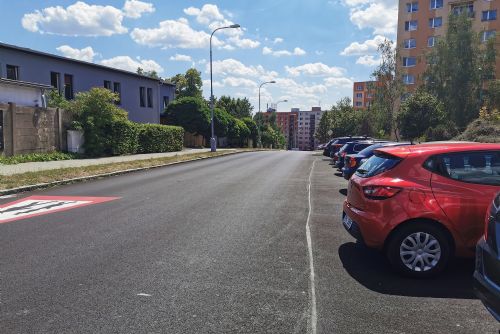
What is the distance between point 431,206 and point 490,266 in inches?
67.5

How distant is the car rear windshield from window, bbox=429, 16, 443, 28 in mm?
62132

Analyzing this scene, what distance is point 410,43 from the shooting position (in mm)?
61531

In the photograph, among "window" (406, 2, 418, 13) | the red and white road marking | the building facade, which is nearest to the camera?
the red and white road marking

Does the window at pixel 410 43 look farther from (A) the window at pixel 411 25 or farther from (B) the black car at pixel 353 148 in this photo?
(B) the black car at pixel 353 148

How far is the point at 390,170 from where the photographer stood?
515cm

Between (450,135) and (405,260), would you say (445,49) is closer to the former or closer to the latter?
(450,135)

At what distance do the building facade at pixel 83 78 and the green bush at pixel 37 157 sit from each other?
31.8ft

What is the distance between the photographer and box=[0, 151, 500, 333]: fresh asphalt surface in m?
3.66

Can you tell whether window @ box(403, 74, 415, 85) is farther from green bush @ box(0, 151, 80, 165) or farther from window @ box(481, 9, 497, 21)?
green bush @ box(0, 151, 80, 165)

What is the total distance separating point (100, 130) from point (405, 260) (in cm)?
2227

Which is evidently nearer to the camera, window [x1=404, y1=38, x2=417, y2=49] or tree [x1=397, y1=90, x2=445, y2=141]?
tree [x1=397, y1=90, x2=445, y2=141]

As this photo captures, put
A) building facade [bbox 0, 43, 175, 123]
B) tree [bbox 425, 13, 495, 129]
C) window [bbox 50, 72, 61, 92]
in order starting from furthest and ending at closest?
1. tree [bbox 425, 13, 495, 129]
2. window [bbox 50, 72, 61, 92]
3. building facade [bbox 0, 43, 175, 123]

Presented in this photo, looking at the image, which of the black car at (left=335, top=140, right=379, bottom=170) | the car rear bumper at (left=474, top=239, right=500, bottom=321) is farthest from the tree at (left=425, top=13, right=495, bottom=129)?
the car rear bumper at (left=474, top=239, right=500, bottom=321)

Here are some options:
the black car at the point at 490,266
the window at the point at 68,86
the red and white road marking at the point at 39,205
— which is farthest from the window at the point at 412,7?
the black car at the point at 490,266
